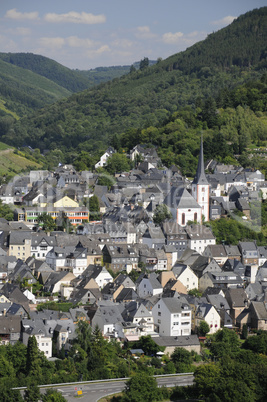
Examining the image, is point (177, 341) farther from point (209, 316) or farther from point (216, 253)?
point (216, 253)

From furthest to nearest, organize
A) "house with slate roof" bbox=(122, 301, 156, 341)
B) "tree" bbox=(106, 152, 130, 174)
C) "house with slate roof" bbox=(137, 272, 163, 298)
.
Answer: "tree" bbox=(106, 152, 130, 174), "house with slate roof" bbox=(137, 272, 163, 298), "house with slate roof" bbox=(122, 301, 156, 341)

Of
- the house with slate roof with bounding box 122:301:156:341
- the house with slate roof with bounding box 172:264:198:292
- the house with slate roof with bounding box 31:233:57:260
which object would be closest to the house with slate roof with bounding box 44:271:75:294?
the house with slate roof with bounding box 31:233:57:260

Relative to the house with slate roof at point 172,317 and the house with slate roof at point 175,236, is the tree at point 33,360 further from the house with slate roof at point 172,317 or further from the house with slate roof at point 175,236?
the house with slate roof at point 175,236

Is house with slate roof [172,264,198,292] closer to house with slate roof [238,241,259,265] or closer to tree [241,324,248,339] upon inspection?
house with slate roof [238,241,259,265]

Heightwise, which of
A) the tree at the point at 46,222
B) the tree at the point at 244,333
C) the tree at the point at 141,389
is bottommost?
the tree at the point at 141,389

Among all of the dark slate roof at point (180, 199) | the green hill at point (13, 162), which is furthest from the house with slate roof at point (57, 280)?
the green hill at point (13, 162)

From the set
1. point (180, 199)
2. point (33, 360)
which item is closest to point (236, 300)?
point (180, 199)

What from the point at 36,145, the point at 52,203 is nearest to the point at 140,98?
the point at 36,145

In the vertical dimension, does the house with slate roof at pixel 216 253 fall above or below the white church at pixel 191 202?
below
